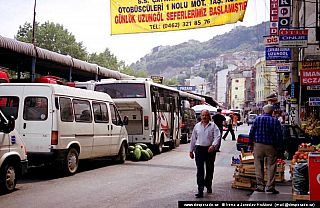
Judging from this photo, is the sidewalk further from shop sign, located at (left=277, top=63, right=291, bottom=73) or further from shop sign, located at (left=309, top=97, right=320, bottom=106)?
shop sign, located at (left=277, top=63, right=291, bottom=73)

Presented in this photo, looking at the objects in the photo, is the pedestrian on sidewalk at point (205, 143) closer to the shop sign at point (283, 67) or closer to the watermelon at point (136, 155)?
the watermelon at point (136, 155)

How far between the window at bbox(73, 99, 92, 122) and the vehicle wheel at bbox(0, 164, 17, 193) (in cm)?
322

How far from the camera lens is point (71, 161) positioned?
11.7 meters

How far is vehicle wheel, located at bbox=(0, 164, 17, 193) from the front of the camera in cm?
875

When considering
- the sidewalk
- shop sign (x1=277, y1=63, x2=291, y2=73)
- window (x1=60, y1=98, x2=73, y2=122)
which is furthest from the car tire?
shop sign (x1=277, y1=63, x2=291, y2=73)

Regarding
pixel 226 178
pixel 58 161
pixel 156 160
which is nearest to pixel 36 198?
pixel 58 161

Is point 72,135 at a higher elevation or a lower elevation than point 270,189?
higher

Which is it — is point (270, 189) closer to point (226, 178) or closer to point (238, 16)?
point (226, 178)

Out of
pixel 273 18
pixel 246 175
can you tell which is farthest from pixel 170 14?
Answer: pixel 273 18

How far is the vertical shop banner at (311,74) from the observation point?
60.8ft

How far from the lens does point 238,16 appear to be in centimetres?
1232

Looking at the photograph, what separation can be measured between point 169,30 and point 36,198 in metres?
6.80

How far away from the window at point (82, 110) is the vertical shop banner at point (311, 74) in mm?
10358

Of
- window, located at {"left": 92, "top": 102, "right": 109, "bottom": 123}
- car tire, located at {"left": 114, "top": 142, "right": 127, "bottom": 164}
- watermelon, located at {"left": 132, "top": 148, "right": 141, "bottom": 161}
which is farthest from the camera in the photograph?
watermelon, located at {"left": 132, "top": 148, "right": 141, "bottom": 161}
